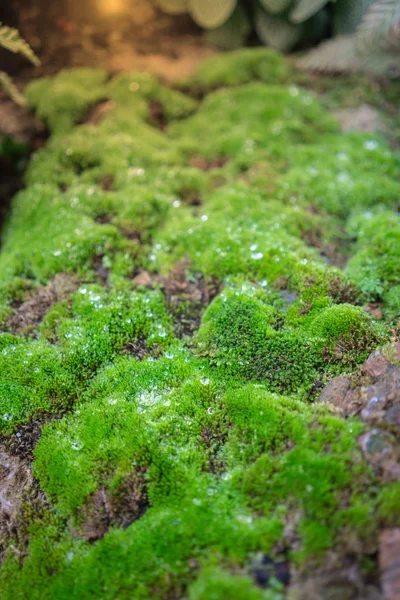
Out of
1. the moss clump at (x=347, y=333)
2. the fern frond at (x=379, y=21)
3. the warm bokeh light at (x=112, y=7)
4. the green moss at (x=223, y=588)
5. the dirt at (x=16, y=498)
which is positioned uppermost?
the warm bokeh light at (x=112, y=7)

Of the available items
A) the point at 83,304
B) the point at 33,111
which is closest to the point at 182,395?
the point at 83,304

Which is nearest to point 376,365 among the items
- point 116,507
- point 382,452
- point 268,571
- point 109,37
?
point 382,452

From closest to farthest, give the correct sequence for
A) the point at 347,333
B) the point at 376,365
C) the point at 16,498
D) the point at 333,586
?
the point at 333,586
the point at 16,498
the point at 376,365
the point at 347,333

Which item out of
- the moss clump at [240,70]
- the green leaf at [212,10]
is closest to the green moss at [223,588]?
the moss clump at [240,70]

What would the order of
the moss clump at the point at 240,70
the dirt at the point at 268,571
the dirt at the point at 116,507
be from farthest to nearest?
the moss clump at the point at 240,70, the dirt at the point at 116,507, the dirt at the point at 268,571

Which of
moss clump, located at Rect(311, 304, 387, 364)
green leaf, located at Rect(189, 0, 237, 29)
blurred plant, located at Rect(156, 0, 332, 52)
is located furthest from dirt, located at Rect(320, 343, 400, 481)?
green leaf, located at Rect(189, 0, 237, 29)

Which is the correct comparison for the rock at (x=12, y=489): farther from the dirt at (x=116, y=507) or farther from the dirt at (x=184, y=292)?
the dirt at (x=184, y=292)

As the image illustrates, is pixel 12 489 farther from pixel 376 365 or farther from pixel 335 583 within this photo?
pixel 376 365

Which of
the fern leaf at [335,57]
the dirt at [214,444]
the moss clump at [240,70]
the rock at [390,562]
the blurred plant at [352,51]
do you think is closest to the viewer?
the rock at [390,562]
